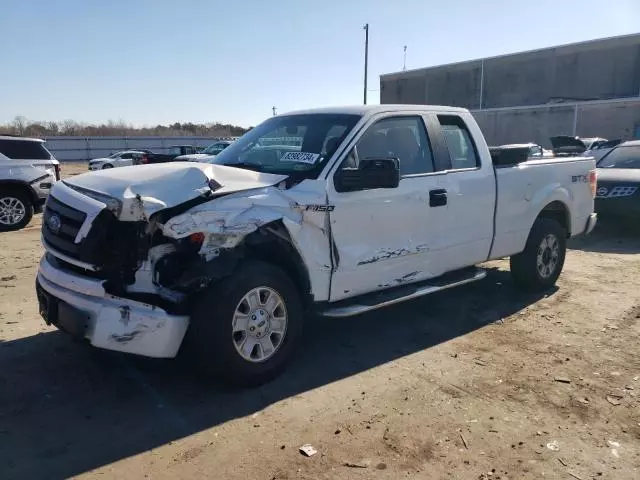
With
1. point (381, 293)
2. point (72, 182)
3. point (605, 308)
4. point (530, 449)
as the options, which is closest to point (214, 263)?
point (72, 182)

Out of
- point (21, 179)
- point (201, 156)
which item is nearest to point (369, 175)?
point (21, 179)

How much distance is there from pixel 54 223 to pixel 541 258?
4985mm

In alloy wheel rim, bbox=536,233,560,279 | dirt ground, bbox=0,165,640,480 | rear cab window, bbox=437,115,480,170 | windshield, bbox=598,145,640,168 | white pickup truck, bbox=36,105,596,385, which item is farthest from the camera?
windshield, bbox=598,145,640,168

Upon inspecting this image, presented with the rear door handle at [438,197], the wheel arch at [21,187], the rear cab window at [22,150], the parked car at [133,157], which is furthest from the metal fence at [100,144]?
the rear door handle at [438,197]

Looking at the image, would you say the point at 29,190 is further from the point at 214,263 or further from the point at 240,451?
the point at 240,451

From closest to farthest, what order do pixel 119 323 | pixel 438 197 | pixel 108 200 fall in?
pixel 119 323, pixel 108 200, pixel 438 197

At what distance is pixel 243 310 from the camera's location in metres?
3.73

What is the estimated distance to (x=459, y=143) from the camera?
17.5ft

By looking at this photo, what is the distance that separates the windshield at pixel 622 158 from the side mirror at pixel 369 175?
8.77 metres

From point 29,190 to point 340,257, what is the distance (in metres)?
8.66

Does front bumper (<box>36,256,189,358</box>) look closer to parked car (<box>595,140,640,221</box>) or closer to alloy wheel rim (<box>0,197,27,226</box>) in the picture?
alloy wheel rim (<box>0,197,27,226</box>)

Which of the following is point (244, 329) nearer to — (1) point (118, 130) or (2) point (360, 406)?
(2) point (360, 406)

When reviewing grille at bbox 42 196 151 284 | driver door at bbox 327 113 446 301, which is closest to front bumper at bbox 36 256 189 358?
grille at bbox 42 196 151 284

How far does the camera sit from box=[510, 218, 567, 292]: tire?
602 centimetres
